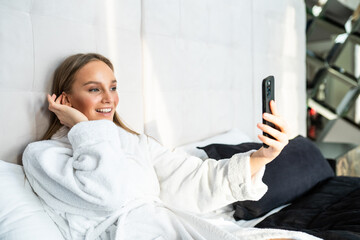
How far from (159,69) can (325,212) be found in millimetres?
976

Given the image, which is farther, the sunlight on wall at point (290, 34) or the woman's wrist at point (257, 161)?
the sunlight on wall at point (290, 34)

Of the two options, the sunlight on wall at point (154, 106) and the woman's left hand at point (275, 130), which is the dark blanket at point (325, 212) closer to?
the woman's left hand at point (275, 130)

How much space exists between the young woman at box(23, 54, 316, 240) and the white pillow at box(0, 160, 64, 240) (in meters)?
0.03

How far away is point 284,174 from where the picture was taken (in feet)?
5.09

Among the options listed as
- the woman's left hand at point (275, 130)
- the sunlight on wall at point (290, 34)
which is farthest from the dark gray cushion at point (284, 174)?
the sunlight on wall at point (290, 34)

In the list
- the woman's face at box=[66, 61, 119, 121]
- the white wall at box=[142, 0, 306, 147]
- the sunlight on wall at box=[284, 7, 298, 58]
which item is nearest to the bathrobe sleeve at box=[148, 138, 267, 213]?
the woman's face at box=[66, 61, 119, 121]

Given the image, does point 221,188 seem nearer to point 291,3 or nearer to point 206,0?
point 206,0

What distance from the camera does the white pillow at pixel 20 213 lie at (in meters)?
0.89

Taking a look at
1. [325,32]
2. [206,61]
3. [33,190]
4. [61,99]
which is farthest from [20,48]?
[325,32]

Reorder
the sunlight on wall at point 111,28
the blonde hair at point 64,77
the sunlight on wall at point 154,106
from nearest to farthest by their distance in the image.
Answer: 1. the blonde hair at point 64,77
2. the sunlight on wall at point 111,28
3. the sunlight on wall at point 154,106

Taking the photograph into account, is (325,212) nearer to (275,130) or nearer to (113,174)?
(275,130)

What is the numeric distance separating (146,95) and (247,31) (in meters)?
0.98

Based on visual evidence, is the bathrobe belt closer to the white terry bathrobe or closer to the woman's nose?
the white terry bathrobe

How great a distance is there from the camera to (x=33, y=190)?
1.06 m
